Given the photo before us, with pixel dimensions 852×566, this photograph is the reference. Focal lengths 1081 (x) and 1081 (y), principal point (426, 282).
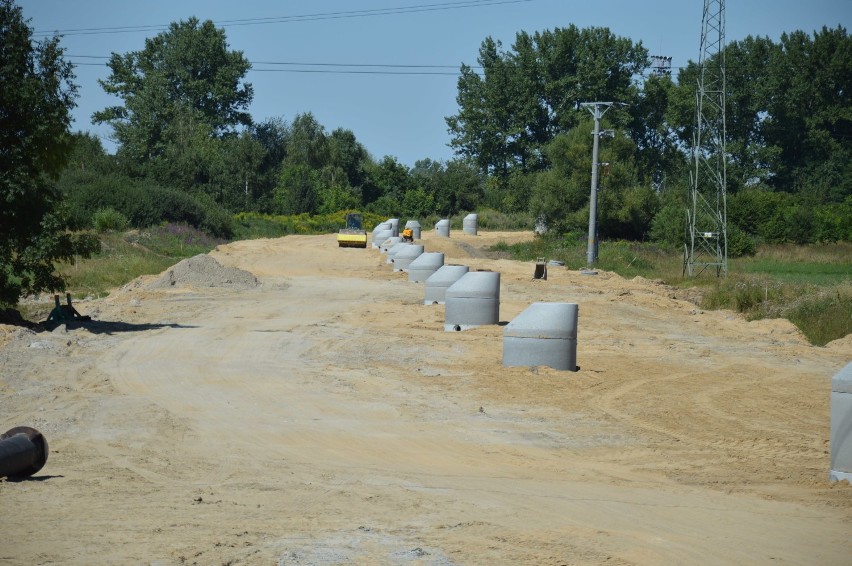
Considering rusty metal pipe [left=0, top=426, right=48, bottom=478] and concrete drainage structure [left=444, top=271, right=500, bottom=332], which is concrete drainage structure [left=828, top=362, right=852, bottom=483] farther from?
concrete drainage structure [left=444, top=271, right=500, bottom=332]

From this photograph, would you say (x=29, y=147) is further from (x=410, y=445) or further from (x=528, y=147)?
(x=528, y=147)

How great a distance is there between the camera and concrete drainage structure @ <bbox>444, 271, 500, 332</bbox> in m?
24.8

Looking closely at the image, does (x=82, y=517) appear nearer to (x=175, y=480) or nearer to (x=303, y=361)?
(x=175, y=480)

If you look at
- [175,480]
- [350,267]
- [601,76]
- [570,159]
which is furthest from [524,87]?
[175,480]

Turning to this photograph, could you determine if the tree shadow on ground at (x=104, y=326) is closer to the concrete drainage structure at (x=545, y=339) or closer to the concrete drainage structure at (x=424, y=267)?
the concrete drainage structure at (x=545, y=339)

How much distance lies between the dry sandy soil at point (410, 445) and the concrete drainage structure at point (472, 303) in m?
0.68

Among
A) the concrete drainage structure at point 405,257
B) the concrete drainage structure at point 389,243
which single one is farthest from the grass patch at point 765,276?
the concrete drainage structure at point 405,257

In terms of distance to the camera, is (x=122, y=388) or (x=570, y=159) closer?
(x=122, y=388)

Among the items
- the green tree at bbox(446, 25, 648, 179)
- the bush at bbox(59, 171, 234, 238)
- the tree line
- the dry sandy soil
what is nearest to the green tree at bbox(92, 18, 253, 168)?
the tree line

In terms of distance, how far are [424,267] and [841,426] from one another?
28.4 m

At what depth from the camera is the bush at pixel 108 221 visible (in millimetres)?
58316

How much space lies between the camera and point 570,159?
76.2m

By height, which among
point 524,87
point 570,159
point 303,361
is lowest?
point 303,361

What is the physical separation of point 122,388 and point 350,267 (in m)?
31.2
